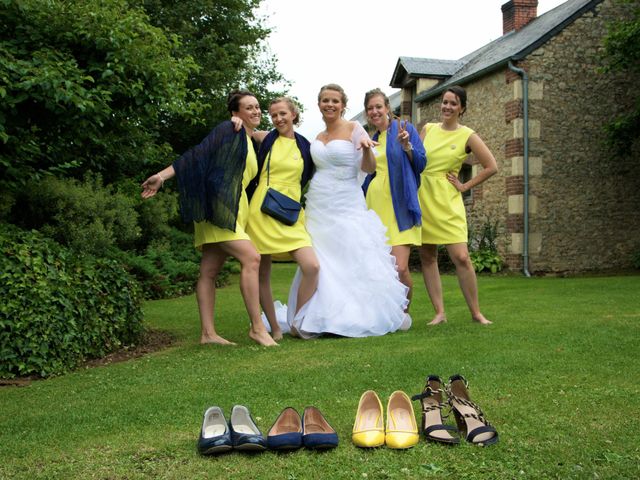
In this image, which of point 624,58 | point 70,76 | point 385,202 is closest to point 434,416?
point 385,202

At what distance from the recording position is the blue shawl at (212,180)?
6.39 m

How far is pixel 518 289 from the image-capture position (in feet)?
40.5

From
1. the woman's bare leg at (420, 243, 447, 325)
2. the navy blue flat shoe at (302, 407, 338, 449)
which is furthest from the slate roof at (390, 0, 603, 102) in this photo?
the navy blue flat shoe at (302, 407, 338, 449)

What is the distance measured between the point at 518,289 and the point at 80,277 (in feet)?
27.0

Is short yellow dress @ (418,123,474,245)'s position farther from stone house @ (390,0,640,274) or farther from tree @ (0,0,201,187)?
stone house @ (390,0,640,274)

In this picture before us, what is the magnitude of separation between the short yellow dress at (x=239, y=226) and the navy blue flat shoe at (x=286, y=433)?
3052 millimetres

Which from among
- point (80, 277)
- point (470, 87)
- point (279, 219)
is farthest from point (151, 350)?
point (470, 87)

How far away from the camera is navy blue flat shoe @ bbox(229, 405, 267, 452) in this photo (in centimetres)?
337

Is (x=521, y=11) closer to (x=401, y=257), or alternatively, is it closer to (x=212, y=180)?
(x=401, y=257)

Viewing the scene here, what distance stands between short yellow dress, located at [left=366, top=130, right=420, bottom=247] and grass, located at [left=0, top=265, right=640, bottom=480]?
99 cm

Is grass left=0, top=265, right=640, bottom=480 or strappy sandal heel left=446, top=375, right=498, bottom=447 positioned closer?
grass left=0, top=265, right=640, bottom=480

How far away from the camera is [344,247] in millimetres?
7199

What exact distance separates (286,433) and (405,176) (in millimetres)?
4291

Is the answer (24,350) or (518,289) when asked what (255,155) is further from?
Answer: (518,289)
